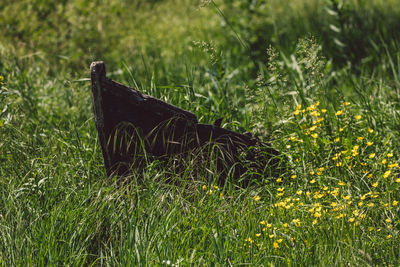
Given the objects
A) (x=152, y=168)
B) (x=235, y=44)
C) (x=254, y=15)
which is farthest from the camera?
(x=235, y=44)

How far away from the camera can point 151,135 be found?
377 centimetres

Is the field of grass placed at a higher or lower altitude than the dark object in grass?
lower

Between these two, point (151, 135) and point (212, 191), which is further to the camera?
point (151, 135)

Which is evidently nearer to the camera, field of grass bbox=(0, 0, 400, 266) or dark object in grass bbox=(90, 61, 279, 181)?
field of grass bbox=(0, 0, 400, 266)

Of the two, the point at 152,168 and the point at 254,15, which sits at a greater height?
the point at 254,15

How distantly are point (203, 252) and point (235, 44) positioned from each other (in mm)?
5034

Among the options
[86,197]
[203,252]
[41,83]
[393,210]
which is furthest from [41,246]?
[41,83]

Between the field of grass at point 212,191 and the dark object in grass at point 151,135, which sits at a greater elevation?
the dark object in grass at point 151,135

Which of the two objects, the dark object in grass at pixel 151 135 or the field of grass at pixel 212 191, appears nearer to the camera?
the field of grass at pixel 212 191

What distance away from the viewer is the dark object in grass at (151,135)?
3588 mm

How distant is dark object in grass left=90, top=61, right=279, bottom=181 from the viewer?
3588 millimetres

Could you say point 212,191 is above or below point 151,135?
below

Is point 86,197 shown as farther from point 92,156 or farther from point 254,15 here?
point 254,15

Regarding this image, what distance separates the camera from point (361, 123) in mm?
4422
